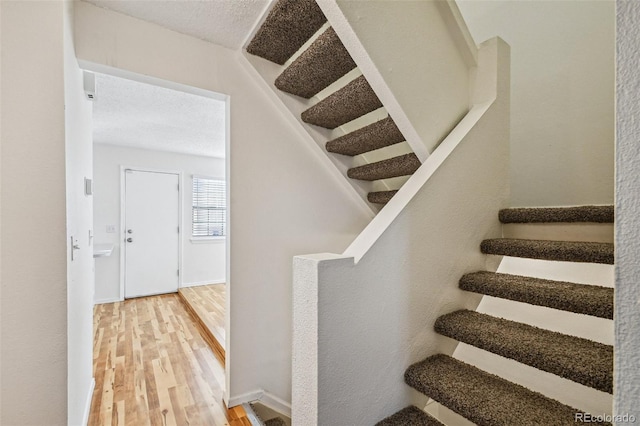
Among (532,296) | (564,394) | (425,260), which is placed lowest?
(564,394)

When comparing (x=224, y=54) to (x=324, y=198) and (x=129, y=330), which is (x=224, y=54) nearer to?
(x=324, y=198)

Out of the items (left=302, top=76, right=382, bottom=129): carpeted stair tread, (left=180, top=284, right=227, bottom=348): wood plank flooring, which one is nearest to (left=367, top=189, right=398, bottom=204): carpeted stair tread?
(left=302, top=76, right=382, bottom=129): carpeted stair tread

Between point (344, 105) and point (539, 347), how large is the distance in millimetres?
1467

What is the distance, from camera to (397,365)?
1198mm

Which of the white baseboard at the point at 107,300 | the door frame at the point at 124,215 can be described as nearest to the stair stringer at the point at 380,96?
the door frame at the point at 124,215

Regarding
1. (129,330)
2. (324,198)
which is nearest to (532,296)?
(324,198)

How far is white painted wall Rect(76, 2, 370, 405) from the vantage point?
1.77 m

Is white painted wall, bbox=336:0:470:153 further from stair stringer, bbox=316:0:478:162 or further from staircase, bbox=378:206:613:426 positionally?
staircase, bbox=378:206:613:426

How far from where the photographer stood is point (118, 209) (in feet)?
14.6

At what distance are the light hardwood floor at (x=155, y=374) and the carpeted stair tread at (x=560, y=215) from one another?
2.04 m

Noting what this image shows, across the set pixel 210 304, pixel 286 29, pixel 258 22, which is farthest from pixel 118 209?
pixel 286 29

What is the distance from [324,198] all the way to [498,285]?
53.4 inches

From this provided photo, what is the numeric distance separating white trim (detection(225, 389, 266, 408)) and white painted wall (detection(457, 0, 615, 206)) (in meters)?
2.52

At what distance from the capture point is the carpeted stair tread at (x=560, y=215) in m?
1.37
